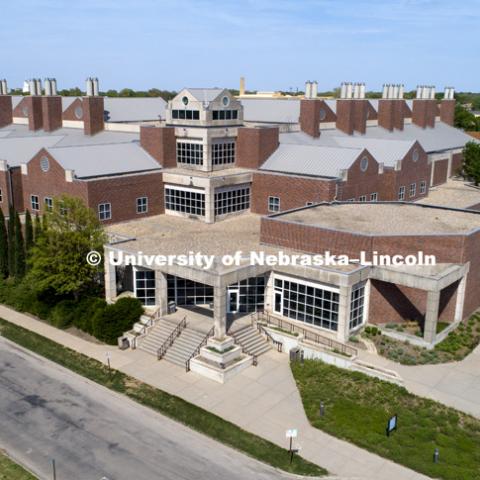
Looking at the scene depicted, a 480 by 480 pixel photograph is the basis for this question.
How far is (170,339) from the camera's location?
3192 cm

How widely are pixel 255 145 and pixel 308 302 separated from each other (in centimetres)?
2059

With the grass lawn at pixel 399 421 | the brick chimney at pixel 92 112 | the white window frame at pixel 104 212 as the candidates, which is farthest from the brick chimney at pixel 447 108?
the grass lawn at pixel 399 421

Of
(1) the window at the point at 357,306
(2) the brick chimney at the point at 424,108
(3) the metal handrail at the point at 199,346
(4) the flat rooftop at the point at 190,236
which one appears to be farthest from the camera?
(2) the brick chimney at the point at 424,108

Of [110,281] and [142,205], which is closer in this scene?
[110,281]

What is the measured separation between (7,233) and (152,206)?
11.8 m

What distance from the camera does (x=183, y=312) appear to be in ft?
114

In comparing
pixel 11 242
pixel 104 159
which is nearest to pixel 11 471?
pixel 11 242

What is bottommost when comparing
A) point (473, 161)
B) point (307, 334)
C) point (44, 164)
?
point (307, 334)

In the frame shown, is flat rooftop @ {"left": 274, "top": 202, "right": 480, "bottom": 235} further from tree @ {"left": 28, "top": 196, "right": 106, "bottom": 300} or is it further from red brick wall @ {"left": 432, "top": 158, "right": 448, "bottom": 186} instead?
red brick wall @ {"left": 432, "top": 158, "right": 448, "bottom": 186}

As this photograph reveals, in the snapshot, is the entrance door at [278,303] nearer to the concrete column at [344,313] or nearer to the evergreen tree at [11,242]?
the concrete column at [344,313]

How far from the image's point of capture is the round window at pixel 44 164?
1788 inches

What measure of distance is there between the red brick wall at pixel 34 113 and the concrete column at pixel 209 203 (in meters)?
28.7

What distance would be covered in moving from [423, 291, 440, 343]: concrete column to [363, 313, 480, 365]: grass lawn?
0.95 meters

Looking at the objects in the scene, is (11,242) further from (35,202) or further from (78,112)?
(78,112)
